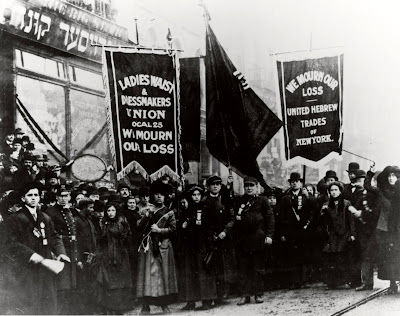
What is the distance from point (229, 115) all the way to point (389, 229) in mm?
2657

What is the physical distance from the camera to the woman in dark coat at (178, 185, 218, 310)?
6.98 m

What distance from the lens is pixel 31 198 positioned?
5680mm

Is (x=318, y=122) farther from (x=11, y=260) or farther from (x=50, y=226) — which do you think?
(x=11, y=260)

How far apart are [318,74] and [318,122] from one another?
0.74 metres

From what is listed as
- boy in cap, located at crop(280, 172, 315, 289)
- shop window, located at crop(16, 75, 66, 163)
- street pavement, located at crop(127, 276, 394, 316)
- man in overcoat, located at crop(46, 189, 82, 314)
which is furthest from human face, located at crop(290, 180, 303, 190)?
shop window, located at crop(16, 75, 66, 163)

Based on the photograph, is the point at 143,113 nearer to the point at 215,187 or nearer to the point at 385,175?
the point at 215,187

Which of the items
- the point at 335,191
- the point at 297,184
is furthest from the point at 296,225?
the point at 335,191

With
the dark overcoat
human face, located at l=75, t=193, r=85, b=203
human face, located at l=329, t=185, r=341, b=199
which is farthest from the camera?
human face, located at l=329, t=185, r=341, b=199

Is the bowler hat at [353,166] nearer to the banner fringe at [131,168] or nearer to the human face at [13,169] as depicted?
the banner fringe at [131,168]

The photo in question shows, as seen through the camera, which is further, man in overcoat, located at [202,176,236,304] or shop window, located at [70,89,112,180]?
shop window, located at [70,89,112,180]

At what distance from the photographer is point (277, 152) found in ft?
64.0

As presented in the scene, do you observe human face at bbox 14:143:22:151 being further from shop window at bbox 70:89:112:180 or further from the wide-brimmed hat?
the wide-brimmed hat

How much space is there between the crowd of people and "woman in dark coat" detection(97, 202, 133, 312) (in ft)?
0.04

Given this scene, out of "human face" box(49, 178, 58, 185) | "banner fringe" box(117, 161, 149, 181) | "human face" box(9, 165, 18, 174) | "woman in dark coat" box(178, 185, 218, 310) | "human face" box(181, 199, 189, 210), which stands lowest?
"woman in dark coat" box(178, 185, 218, 310)
